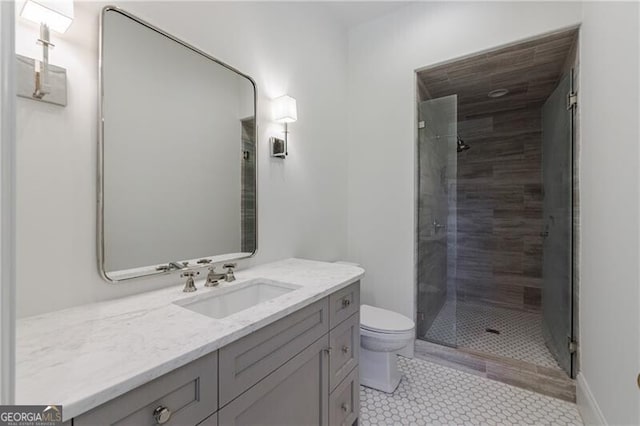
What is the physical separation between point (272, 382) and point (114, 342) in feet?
1.67

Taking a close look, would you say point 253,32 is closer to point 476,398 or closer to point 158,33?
point 158,33

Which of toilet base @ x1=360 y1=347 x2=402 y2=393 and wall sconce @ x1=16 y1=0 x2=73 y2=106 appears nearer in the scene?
wall sconce @ x1=16 y1=0 x2=73 y2=106

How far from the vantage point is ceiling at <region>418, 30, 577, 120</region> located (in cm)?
212

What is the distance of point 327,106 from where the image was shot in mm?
2451

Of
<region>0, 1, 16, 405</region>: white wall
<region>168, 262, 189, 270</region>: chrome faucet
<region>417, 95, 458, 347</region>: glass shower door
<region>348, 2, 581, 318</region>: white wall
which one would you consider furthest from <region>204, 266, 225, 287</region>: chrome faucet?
<region>417, 95, 458, 347</region>: glass shower door

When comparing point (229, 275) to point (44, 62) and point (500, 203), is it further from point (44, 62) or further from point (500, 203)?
point (500, 203)

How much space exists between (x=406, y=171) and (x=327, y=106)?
0.88 m

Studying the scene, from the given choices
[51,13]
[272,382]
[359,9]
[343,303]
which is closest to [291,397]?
[272,382]

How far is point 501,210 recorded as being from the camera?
11.9 ft

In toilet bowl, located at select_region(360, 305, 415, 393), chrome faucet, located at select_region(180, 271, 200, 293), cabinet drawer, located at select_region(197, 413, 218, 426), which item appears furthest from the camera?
toilet bowl, located at select_region(360, 305, 415, 393)

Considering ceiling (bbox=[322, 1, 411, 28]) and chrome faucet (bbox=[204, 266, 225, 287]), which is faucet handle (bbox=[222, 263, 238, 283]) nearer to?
chrome faucet (bbox=[204, 266, 225, 287])

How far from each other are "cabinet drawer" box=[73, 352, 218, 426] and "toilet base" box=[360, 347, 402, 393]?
4.66 ft

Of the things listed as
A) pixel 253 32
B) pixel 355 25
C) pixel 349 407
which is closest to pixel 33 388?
pixel 349 407

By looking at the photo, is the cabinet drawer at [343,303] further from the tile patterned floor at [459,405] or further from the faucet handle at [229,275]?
the tile patterned floor at [459,405]
